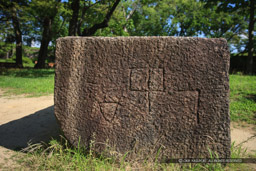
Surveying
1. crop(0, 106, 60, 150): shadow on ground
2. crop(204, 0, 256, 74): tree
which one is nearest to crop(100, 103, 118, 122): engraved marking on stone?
crop(0, 106, 60, 150): shadow on ground

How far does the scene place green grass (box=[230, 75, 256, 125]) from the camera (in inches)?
142

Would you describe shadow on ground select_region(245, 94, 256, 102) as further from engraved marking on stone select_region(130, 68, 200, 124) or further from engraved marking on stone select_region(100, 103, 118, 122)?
engraved marking on stone select_region(100, 103, 118, 122)

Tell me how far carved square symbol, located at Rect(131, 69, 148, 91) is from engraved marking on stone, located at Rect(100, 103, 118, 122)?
0.28 m

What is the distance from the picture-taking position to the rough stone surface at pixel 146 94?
Answer: 1851 millimetres

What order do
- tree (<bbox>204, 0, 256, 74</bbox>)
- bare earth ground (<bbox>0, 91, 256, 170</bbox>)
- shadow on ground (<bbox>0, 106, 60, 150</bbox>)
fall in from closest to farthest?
bare earth ground (<bbox>0, 91, 256, 170</bbox>) → shadow on ground (<bbox>0, 106, 60, 150</bbox>) → tree (<bbox>204, 0, 256, 74</bbox>)

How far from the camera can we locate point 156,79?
6.24 feet

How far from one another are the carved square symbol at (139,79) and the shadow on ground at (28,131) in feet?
4.54

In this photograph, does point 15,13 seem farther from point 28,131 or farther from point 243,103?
point 243,103

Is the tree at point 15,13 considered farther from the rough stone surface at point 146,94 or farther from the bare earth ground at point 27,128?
the rough stone surface at point 146,94

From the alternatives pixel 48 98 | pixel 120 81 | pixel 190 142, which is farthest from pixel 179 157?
pixel 48 98

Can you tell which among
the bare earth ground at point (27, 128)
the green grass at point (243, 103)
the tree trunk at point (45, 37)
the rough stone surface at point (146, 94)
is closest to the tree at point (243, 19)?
the green grass at point (243, 103)

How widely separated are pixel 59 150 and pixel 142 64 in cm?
128

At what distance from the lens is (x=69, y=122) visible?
1964mm

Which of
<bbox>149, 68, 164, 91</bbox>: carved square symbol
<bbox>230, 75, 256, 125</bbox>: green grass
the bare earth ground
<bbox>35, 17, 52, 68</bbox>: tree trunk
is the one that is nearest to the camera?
<bbox>149, 68, 164, 91</bbox>: carved square symbol
